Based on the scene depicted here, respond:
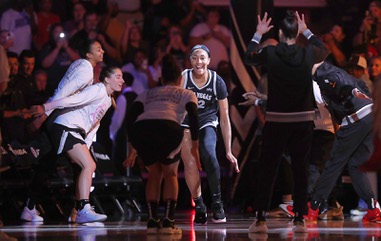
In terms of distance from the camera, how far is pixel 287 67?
29.9 ft

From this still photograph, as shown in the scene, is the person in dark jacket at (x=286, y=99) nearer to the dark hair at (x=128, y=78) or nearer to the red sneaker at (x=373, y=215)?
the red sneaker at (x=373, y=215)

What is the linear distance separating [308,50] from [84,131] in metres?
3.25

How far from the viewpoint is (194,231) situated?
9703 millimetres

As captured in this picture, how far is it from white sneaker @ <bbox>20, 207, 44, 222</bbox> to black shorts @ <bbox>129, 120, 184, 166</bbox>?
11.5 feet

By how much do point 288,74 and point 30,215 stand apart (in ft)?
15.4

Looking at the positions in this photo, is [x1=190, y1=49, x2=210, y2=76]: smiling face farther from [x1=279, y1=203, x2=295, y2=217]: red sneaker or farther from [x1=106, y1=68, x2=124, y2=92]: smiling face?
[x1=279, y1=203, x2=295, y2=217]: red sneaker

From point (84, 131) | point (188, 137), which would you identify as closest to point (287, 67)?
point (188, 137)

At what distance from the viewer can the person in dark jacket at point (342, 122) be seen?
11.5 metres

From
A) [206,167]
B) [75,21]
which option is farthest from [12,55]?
[206,167]

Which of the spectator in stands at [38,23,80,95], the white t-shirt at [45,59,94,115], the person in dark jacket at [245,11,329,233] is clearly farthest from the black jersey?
→ the spectator in stands at [38,23,80,95]

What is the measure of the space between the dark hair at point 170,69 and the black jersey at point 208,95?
1646 millimetres

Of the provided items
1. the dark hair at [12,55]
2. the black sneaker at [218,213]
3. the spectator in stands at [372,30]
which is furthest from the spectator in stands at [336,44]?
the dark hair at [12,55]

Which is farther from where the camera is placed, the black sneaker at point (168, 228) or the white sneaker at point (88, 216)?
the white sneaker at point (88, 216)

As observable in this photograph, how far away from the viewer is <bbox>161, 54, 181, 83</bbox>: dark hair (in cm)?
948
